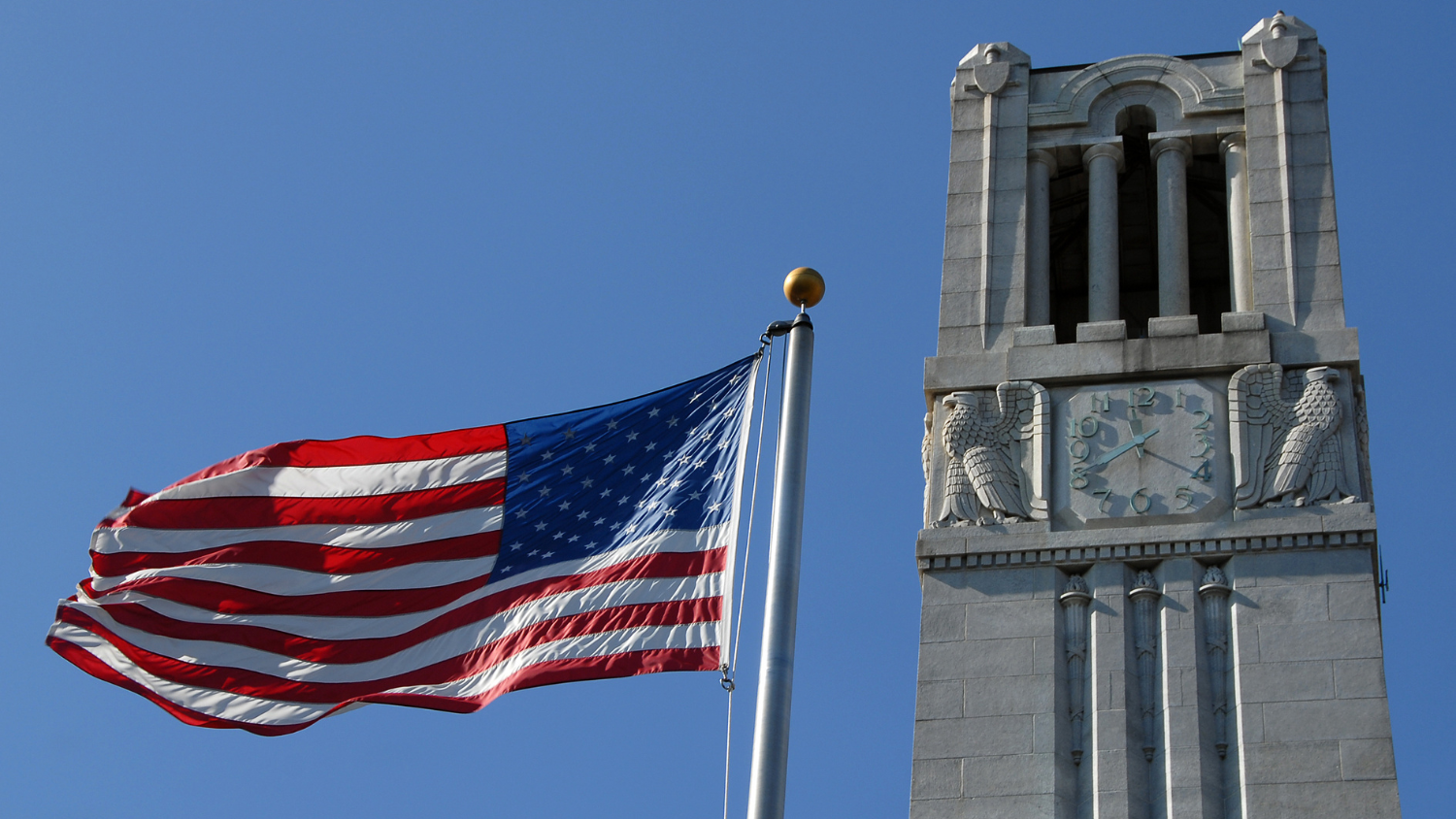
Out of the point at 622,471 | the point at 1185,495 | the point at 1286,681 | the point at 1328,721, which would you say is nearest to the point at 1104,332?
the point at 1185,495

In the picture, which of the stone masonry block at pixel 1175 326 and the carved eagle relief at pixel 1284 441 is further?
the stone masonry block at pixel 1175 326

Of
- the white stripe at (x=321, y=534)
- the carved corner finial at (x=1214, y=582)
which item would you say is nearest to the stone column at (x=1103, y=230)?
the carved corner finial at (x=1214, y=582)

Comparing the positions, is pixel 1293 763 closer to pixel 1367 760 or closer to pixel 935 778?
pixel 1367 760

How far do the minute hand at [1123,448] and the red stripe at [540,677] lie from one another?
8.37 m

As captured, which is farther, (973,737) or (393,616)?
(973,737)

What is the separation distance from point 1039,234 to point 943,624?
22.6 feet

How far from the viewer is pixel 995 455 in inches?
1070

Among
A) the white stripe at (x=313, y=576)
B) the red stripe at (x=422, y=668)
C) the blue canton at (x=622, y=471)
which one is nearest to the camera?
the red stripe at (x=422, y=668)

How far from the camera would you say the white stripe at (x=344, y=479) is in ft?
76.3

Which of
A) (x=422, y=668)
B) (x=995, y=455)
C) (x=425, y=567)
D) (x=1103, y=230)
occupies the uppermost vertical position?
(x=1103, y=230)

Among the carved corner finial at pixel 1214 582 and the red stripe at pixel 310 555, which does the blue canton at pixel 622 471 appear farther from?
the carved corner finial at pixel 1214 582

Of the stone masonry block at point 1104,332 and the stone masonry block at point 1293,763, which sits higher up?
the stone masonry block at point 1104,332

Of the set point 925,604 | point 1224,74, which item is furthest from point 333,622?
point 1224,74

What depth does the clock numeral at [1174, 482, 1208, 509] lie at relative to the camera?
26.1 meters
